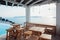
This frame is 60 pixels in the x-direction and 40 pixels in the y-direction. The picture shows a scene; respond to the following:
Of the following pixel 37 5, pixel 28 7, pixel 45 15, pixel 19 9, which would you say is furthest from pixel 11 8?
pixel 45 15

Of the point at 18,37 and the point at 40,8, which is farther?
the point at 40,8

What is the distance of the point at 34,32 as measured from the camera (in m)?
4.66

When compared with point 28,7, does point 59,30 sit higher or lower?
lower

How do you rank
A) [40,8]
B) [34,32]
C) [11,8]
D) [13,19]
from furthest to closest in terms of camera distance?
[13,19]
[11,8]
[40,8]
[34,32]

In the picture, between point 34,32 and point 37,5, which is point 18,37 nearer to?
point 34,32

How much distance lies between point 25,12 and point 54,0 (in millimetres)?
3268

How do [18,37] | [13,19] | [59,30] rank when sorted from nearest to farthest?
[18,37] → [59,30] → [13,19]

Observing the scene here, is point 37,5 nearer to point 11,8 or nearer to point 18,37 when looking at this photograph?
point 11,8

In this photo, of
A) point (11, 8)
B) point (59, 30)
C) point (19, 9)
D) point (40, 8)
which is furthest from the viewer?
point (19, 9)

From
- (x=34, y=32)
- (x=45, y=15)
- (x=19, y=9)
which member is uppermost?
(x=19, y=9)

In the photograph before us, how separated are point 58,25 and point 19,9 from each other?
14.5 feet

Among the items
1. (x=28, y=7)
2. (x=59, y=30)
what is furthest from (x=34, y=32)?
(x=28, y=7)

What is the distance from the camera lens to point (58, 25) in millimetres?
6012

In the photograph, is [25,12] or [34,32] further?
[25,12]
